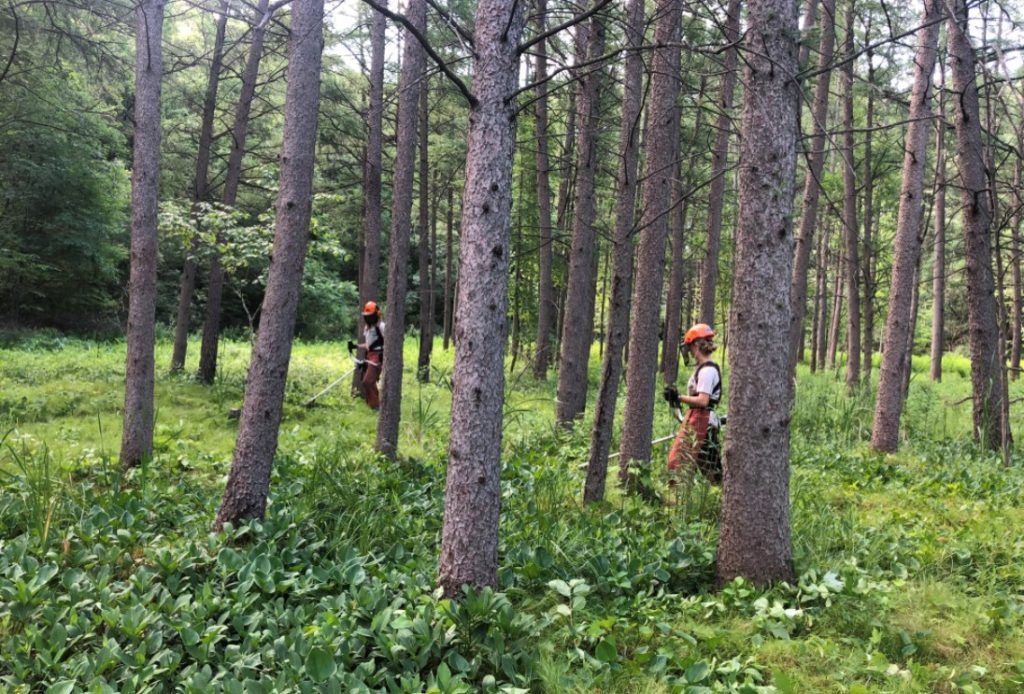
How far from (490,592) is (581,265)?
6.19 meters

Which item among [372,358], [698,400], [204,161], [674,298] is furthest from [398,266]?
[674,298]

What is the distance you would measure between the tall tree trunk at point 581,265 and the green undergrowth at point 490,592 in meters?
2.84

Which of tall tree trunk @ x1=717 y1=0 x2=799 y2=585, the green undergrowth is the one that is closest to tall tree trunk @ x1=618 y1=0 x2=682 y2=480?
A: the green undergrowth

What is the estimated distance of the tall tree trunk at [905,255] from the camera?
8242 mm

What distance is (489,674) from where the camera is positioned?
3.02m

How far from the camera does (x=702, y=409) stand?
21.7 feet

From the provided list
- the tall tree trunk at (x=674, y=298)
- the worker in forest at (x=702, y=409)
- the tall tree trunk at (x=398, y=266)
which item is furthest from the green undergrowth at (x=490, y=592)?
the tall tree trunk at (x=674, y=298)

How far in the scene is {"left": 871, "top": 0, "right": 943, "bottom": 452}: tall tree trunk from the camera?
27.0 ft

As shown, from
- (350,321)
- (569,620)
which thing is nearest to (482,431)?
(569,620)

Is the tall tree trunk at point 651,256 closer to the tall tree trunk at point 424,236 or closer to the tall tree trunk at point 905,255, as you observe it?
the tall tree trunk at point 905,255

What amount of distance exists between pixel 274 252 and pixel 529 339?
12.9 meters

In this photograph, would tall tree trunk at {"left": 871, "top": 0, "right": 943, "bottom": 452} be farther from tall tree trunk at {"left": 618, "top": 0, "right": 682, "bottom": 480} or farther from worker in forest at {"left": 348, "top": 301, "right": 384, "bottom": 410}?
worker in forest at {"left": 348, "top": 301, "right": 384, "bottom": 410}

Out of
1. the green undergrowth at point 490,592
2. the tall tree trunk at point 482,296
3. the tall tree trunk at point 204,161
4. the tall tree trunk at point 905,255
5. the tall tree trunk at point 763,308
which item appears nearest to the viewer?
the green undergrowth at point 490,592

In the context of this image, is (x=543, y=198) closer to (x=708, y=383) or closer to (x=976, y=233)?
(x=976, y=233)
